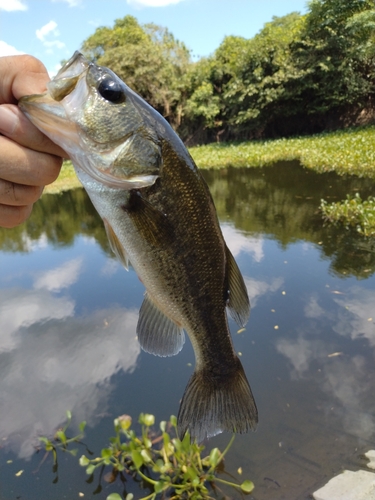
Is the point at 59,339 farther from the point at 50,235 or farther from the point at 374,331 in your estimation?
the point at 50,235

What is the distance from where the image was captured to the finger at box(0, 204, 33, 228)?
5.73 ft

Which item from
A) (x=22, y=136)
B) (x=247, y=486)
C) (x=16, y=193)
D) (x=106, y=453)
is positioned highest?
(x=22, y=136)

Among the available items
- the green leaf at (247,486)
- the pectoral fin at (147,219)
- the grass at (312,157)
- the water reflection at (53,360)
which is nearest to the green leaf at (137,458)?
the green leaf at (247,486)

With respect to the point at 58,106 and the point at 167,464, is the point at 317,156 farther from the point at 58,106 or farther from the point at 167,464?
the point at 58,106

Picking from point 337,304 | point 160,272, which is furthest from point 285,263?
point 160,272

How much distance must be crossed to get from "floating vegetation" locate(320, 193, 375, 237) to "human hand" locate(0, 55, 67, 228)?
6718 millimetres

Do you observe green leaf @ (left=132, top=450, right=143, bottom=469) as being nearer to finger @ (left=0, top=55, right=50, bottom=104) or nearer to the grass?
finger @ (left=0, top=55, right=50, bottom=104)

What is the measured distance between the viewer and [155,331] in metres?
1.77

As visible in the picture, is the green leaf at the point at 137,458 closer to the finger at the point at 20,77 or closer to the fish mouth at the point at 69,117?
the fish mouth at the point at 69,117

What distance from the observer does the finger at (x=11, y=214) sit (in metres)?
1.75

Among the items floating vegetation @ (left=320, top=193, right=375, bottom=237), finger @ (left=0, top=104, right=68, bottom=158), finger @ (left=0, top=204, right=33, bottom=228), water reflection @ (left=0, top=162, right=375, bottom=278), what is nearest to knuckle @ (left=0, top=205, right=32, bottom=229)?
finger @ (left=0, top=204, right=33, bottom=228)

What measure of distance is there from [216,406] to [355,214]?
277 inches

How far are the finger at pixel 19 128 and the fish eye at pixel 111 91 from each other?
0.91 feet

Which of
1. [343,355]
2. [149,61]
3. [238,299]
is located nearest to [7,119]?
[238,299]
